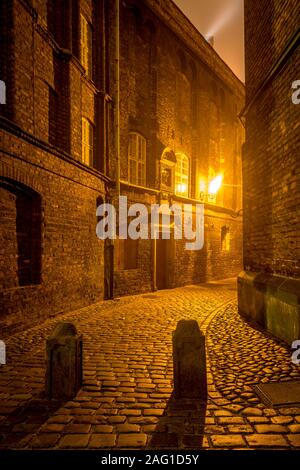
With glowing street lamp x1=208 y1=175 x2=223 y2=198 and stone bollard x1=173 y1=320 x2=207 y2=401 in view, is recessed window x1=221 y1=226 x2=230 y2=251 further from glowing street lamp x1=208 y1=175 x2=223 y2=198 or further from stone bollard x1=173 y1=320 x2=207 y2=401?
stone bollard x1=173 y1=320 x2=207 y2=401

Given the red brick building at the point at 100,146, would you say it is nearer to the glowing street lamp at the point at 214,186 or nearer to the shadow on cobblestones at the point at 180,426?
the glowing street lamp at the point at 214,186

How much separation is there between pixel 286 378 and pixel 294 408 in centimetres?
80

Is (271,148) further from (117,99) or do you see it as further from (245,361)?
(117,99)

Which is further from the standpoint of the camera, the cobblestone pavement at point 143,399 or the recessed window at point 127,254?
the recessed window at point 127,254

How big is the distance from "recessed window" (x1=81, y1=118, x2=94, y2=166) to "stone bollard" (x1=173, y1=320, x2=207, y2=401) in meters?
7.87

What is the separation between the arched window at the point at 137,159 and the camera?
13.0 metres

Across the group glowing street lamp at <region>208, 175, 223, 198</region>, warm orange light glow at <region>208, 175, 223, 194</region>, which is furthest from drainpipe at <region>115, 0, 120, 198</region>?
warm orange light glow at <region>208, 175, 223, 194</region>

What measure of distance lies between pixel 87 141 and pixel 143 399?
29.1ft

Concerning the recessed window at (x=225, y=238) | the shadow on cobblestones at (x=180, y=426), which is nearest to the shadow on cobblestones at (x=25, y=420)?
the shadow on cobblestones at (x=180, y=426)

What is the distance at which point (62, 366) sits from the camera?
12.0 feet

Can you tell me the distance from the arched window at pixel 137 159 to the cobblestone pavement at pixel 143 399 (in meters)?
7.67

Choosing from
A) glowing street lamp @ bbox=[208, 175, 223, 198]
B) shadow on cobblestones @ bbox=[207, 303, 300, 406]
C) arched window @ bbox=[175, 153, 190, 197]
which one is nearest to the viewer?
shadow on cobblestones @ bbox=[207, 303, 300, 406]

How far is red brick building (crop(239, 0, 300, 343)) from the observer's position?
553 centimetres
